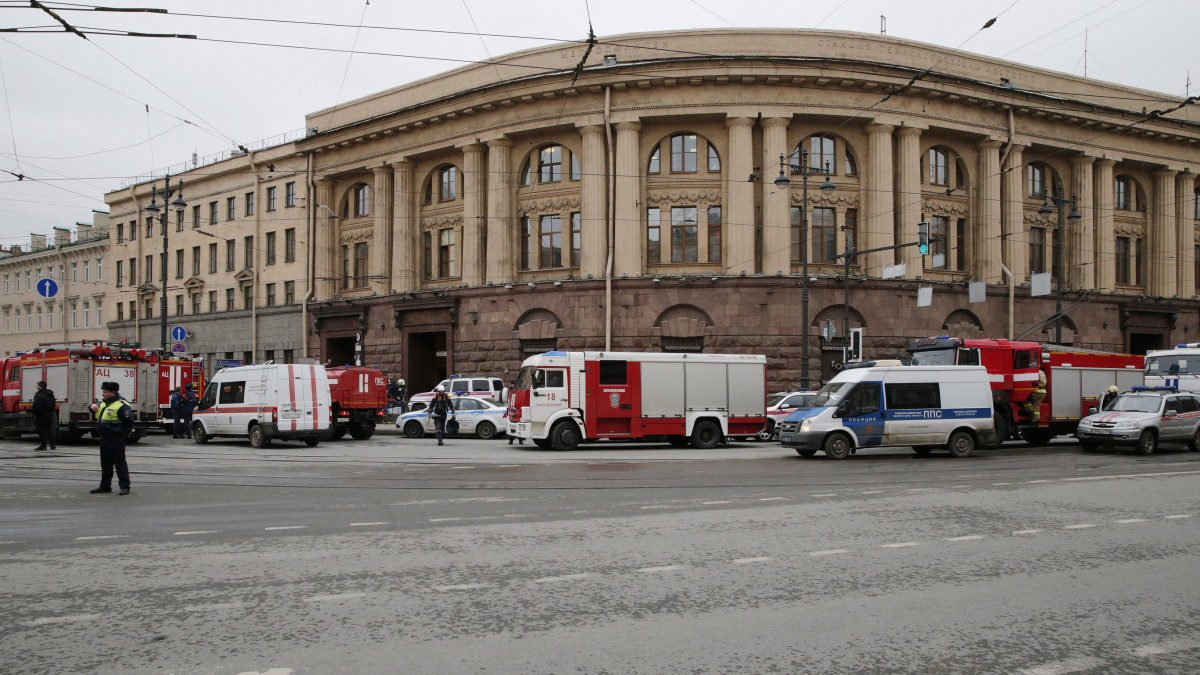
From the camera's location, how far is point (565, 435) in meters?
24.1

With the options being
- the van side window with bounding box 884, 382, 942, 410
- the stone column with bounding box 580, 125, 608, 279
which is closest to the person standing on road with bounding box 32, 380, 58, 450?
the stone column with bounding box 580, 125, 608, 279

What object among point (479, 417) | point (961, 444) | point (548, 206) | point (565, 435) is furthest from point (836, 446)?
point (548, 206)

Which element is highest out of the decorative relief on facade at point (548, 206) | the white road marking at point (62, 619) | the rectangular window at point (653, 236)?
the decorative relief on facade at point (548, 206)

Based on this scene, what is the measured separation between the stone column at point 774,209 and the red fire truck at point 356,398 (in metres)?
15.5

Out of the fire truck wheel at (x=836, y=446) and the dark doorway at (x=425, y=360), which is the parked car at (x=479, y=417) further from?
the fire truck wheel at (x=836, y=446)

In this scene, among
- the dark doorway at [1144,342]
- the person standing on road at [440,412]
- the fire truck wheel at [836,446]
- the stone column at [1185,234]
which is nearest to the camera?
the fire truck wheel at [836,446]

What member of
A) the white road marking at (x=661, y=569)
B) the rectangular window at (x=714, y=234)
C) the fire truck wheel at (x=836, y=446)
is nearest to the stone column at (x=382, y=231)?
the rectangular window at (x=714, y=234)

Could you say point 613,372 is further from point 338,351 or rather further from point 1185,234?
point 1185,234

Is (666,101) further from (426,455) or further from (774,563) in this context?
A: (774,563)

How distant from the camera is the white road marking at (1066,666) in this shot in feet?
16.9

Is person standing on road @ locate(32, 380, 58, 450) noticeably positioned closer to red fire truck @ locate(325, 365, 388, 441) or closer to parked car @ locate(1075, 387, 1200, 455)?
red fire truck @ locate(325, 365, 388, 441)

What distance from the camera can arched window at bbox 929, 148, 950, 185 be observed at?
40469 millimetres

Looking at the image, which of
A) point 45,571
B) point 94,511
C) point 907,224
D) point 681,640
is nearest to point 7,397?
point 94,511

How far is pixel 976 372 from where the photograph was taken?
2183 cm
